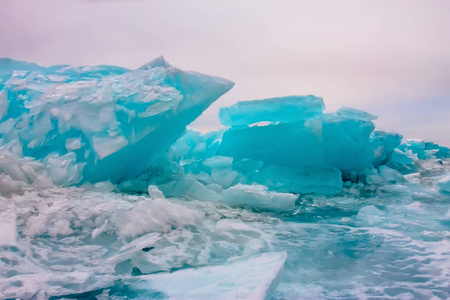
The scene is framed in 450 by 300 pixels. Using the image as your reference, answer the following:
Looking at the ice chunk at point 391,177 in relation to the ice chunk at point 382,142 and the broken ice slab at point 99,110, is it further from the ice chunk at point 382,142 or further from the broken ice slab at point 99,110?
the broken ice slab at point 99,110

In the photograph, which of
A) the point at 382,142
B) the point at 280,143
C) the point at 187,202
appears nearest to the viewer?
the point at 187,202

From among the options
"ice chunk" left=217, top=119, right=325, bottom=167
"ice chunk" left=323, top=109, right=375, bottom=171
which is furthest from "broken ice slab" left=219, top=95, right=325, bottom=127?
"ice chunk" left=323, top=109, right=375, bottom=171

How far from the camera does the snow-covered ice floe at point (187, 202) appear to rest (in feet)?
6.12

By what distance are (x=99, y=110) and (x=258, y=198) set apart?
2508mm

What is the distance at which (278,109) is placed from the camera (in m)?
6.70

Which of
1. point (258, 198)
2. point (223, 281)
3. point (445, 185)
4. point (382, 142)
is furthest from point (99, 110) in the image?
point (382, 142)

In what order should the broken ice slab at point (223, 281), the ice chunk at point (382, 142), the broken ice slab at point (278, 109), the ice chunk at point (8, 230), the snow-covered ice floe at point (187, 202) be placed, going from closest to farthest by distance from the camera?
the broken ice slab at point (223, 281), the snow-covered ice floe at point (187, 202), the ice chunk at point (8, 230), the broken ice slab at point (278, 109), the ice chunk at point (382, 142)

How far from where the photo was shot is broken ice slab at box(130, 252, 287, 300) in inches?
61.2

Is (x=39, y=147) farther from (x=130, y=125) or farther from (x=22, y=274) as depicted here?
(x=22, y=274)

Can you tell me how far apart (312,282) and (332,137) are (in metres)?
5.68

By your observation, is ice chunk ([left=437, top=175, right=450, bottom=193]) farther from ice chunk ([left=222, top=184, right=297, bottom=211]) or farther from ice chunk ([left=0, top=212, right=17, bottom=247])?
ice chunk ([left=0, top=212, right=17, bottom=247])

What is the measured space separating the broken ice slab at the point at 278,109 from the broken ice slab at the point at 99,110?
1.66 meters

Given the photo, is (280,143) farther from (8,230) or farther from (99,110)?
(8,230)

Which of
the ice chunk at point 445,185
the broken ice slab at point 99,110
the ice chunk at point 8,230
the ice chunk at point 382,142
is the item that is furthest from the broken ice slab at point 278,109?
the ice chunk at point 8,230
